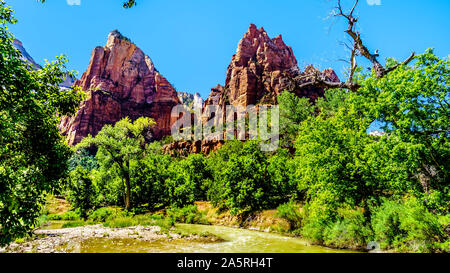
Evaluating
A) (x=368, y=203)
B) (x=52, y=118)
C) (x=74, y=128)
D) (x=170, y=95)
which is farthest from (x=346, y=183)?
(x=170, y=95)

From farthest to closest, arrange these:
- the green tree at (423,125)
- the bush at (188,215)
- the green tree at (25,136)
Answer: the bush at (188,215), the green tree at (423,125), the green tree at (25,136)

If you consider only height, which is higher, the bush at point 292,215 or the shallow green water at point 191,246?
the bush at point 292,215

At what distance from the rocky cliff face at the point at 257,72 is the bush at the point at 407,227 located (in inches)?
2877

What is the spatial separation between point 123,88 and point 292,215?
440ft

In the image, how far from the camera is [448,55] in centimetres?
855

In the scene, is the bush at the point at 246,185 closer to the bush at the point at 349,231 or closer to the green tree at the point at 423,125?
the bush at the point at 349,231

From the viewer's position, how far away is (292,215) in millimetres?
18484

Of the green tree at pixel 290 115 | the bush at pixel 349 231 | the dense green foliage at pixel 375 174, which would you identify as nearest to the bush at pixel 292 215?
the dense green foliage at pixel 375 174

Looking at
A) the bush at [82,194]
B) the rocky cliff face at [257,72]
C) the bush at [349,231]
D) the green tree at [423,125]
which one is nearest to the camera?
the green tree at [423,125]

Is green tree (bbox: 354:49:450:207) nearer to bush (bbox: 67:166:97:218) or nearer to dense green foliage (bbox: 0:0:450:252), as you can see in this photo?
dense green foliage (bbox: 0:0:450:252)

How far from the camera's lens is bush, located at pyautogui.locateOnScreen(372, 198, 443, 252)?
8.88 meters

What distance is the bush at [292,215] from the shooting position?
18062 millimetres

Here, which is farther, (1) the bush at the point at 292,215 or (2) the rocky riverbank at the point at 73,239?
(1) the bush at the point at 292,215

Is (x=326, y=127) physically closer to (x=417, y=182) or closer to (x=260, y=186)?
(x=417, y=182)
